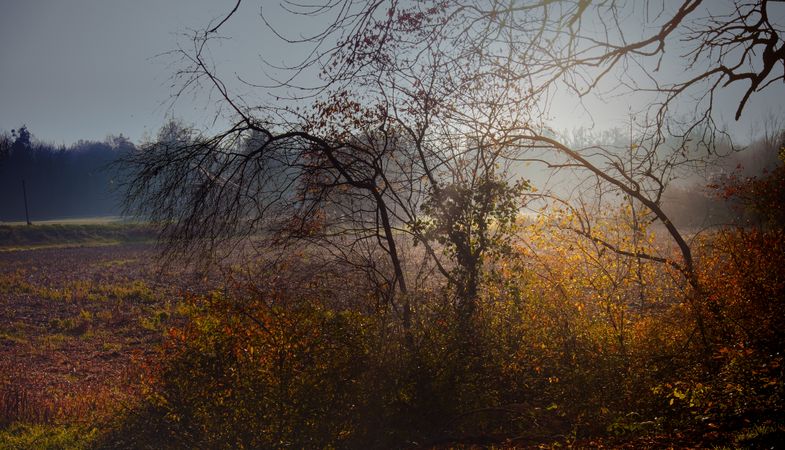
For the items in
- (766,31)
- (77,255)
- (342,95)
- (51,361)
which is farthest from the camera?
(77,255)

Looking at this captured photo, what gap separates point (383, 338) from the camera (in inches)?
326

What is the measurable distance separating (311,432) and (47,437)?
5.86m

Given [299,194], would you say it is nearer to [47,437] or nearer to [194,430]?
[194,430]

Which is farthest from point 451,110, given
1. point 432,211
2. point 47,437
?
point 47,437

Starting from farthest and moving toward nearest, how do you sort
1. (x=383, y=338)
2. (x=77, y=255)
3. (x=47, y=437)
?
1. (x=77, y=255)
2. (x=47, y=437)
3. (x=383, y=338)

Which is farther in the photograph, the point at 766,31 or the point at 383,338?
the point at 383,338

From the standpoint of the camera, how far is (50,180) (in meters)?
90.2

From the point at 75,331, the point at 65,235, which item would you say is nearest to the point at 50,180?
the point at 65,235

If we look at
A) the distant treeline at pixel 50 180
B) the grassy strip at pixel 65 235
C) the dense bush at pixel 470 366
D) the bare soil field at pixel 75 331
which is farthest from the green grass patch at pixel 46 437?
the distant treeline at pixel 50 180

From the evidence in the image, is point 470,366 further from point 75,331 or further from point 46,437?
point 75,331

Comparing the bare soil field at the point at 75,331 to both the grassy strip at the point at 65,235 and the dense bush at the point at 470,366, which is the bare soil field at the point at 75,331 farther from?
the grassy strip at the point at 65,235

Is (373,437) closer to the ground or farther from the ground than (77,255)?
closer to the ground

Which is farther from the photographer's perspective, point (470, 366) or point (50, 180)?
point (50, 180)

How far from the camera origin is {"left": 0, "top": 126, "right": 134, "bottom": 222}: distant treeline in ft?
261
